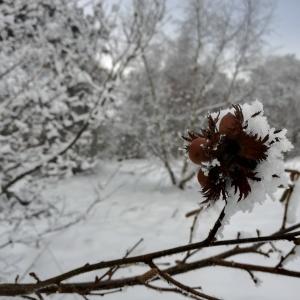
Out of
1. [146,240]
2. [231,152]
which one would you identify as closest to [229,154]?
[231,152]

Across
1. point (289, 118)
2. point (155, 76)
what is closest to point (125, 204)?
point (155, 76)

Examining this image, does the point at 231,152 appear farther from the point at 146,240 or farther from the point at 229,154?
the point at 146,240

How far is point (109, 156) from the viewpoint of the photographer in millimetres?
16656

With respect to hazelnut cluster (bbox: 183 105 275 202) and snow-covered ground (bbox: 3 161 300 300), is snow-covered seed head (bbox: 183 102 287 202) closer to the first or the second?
hazelnut cluster (bbox: 183 105 275 202)

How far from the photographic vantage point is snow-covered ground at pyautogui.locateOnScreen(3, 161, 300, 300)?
7.31 ft

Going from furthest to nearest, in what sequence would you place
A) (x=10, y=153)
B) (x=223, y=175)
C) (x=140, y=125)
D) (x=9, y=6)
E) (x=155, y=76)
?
1. (x=155, y=76)
2. (x=140, y=125)
3. (x=10, y=153)
4. (x=9, y=6)
5. (x=223, y=175)

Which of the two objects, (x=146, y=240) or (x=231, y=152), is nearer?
(x=231, y=152)

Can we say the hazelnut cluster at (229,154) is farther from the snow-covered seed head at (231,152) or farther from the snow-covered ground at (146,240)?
the snow-covered ground at (146,240)

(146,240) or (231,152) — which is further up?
(146,240)

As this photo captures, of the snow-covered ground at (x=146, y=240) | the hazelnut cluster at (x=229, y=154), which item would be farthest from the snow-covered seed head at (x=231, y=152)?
the snow-covered ground at (x=146, y=240)

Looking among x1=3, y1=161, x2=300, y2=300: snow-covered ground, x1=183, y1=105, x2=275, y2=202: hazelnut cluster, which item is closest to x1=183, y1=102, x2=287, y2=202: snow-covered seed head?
x1=183, y1=105, x2=275, y2=202: hazelnut cluster

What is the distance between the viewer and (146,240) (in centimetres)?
411

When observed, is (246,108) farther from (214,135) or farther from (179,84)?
(179,84)

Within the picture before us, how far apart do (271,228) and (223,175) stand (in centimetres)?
272
